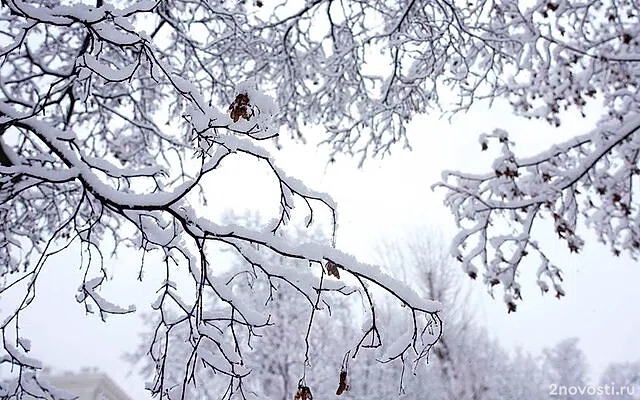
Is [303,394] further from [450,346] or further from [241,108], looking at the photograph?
[450,346]

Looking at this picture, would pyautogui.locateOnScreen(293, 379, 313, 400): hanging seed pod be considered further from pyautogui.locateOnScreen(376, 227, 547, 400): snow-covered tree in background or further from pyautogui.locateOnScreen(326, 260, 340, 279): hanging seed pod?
pyautogui.locateOnScreen(376, 227, 547, 400): snow-covered tree in background

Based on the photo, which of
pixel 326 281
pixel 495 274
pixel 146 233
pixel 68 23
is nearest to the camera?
pixel 68 23

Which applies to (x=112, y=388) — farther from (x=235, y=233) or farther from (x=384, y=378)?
(x=235, y=233)

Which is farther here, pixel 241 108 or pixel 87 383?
pixel 87 383

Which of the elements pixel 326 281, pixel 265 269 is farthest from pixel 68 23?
pixel 326 281

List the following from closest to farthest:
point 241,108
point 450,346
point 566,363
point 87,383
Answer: point 241,108 → point 450,346 → point 87,383 → point 566,363

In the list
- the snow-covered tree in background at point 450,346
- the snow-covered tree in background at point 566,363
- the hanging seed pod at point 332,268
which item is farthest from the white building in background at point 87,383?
Answer: the snow-covered tree in background at point 566,363

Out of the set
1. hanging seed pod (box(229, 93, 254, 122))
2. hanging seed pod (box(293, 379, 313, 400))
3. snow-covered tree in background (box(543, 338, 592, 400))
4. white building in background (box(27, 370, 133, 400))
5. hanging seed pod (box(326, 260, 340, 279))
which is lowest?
hanging seed pod (box(293, 379, 313, 400))

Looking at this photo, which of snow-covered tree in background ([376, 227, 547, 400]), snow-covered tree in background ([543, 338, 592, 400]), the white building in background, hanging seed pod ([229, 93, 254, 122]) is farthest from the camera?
snow-covered tree in background ([543, 338, 592, 400])

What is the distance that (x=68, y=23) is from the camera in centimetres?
153

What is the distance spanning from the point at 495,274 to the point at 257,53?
2937mm

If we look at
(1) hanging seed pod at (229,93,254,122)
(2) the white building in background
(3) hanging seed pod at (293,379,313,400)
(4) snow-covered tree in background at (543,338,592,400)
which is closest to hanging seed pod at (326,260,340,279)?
(3) hanging seed pod at (293,379,313,400)

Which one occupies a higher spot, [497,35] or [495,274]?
[497,35]

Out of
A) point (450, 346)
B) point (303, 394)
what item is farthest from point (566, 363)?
point (303, 394)
